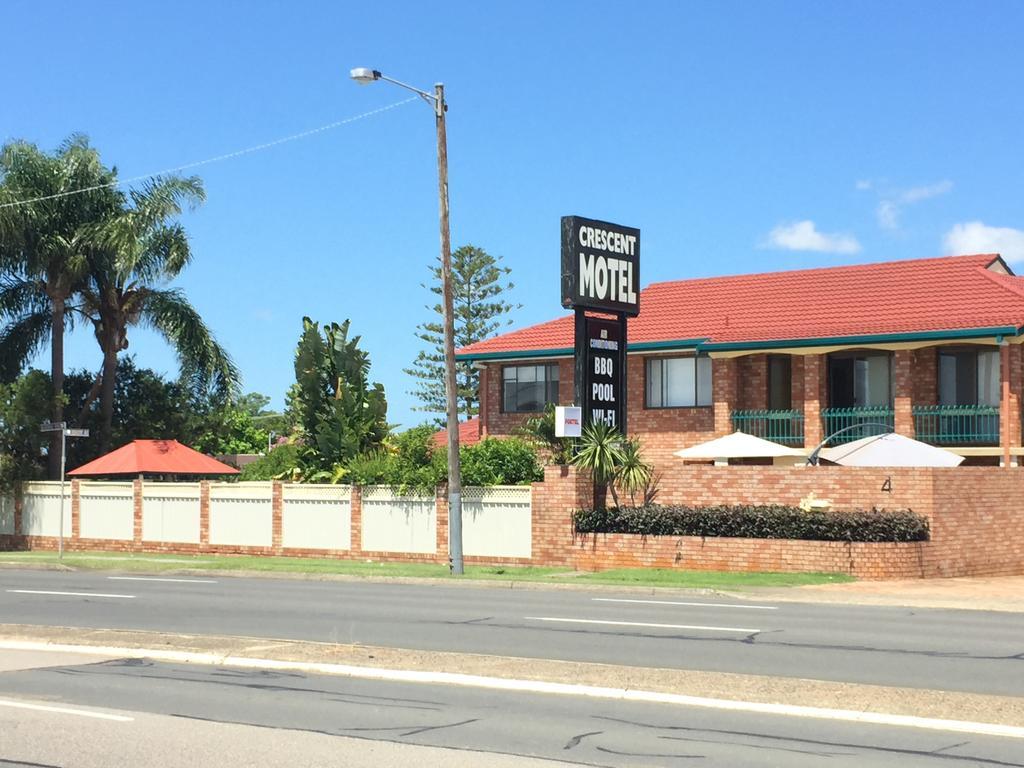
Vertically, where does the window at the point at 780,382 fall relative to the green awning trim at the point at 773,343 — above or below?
below

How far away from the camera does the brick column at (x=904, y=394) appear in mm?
33125

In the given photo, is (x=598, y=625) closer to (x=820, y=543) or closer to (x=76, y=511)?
(x=820, y=543)

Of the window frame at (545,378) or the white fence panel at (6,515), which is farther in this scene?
the white fence panel at (6,515)

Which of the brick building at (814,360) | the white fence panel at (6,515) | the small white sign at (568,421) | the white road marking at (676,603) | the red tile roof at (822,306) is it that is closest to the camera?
the white road marking at (676,603)

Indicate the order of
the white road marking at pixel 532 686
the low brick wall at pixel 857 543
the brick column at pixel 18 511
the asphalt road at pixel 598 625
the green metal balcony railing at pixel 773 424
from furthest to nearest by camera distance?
1. the brick column at pixel 18 511
2. the green metal balcony railing at pixel 773 424
3. the low brick wall at pixel 857 543
4. the asphalt road at pixel 598 625
5. the white road marking at pixel 532 686

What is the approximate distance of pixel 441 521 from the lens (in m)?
31.7

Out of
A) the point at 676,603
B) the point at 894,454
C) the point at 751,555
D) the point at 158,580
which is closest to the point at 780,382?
the point at 894,454

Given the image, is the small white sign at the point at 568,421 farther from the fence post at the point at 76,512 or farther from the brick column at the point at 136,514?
the fence post at the point at 76,512

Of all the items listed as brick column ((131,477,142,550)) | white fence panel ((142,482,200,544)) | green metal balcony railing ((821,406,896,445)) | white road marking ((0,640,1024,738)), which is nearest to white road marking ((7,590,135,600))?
white road marking ((0,640,1024,738))

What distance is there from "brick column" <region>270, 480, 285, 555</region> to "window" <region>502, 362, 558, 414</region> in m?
8.49

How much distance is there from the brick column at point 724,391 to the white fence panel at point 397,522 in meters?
8.51

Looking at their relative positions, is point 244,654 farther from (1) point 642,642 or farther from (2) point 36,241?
(2) point 36,241

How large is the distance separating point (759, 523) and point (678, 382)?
10908 mm

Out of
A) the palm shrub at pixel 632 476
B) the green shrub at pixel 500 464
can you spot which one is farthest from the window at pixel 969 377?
the green shrub at pixel 500 464
